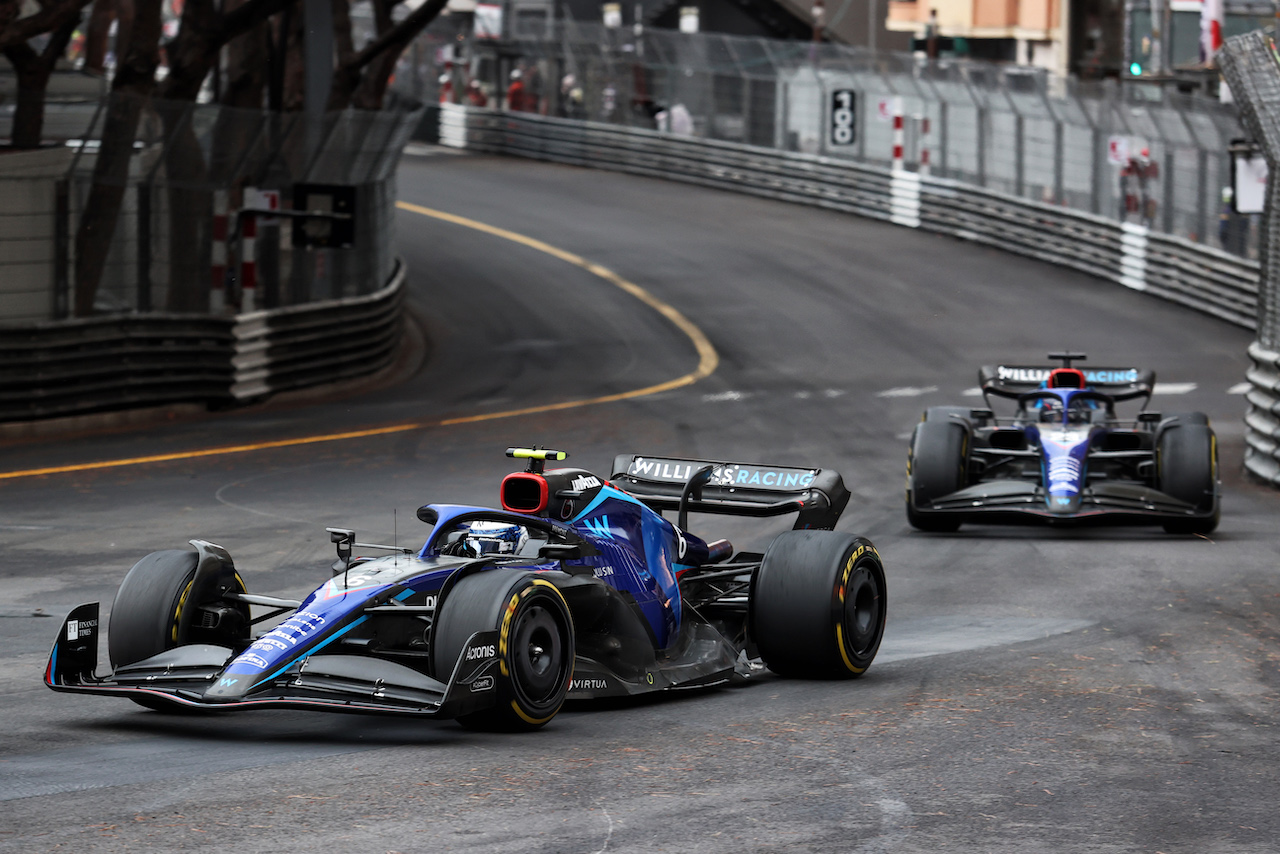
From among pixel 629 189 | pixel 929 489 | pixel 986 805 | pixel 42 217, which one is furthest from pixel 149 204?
pixel 629 189

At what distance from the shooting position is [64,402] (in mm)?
19906

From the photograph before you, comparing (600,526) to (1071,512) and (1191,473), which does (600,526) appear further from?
(1191,473)

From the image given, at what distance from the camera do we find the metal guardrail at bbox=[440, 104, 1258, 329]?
30406 millimetres

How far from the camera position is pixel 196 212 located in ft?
71.1

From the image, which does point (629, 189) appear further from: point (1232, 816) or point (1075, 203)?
point (1232, 816)

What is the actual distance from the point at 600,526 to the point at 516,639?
4.26ft

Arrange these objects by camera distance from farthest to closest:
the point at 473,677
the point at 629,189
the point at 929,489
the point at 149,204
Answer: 1. the point at 629,189
2. the point at 149,204
3. the point at 929,489
4. the point at 473,677

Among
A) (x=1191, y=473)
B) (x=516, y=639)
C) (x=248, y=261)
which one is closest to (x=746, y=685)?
(x=516, y=639)

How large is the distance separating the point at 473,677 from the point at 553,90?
1591 inches

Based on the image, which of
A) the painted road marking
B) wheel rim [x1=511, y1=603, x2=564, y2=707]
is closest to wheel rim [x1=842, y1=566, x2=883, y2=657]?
wheel rim [x1=511, y1=603, x2=564, y2=707]

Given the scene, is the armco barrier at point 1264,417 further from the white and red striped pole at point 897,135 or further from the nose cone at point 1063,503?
the white and red striped pole at point 897,135

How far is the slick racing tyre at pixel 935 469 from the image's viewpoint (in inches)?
565

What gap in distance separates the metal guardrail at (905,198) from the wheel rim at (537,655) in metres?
22.8

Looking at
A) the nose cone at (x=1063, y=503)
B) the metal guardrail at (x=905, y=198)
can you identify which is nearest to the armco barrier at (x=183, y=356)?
the nose cone at (x=1063, y=503)
